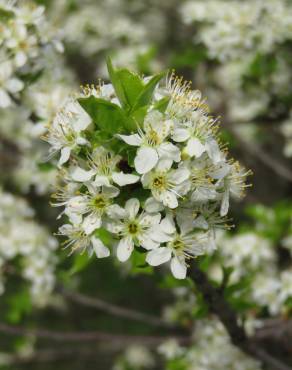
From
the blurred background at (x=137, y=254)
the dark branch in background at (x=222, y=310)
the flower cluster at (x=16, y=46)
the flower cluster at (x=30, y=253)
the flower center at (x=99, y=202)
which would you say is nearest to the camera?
the flower center at (x=99, y=202)

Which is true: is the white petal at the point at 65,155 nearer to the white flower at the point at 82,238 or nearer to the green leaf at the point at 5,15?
the white flower at the point at 82,238

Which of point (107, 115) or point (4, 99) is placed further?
point (4, 99)

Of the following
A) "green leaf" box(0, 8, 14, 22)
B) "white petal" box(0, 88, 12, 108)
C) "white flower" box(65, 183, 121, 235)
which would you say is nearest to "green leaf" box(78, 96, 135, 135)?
"white flower" box(65, 183, 121, 235)

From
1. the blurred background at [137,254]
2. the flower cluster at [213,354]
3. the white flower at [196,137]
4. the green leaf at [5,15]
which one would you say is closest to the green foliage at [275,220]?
the blurred background at [137,254]

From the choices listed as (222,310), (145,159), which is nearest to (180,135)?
(145,159)

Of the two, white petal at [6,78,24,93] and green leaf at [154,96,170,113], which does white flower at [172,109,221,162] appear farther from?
white petal at [6,78,24,93]

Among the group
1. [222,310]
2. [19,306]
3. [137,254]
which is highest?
[137,254]

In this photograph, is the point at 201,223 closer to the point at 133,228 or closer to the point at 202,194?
the point at 202,194
